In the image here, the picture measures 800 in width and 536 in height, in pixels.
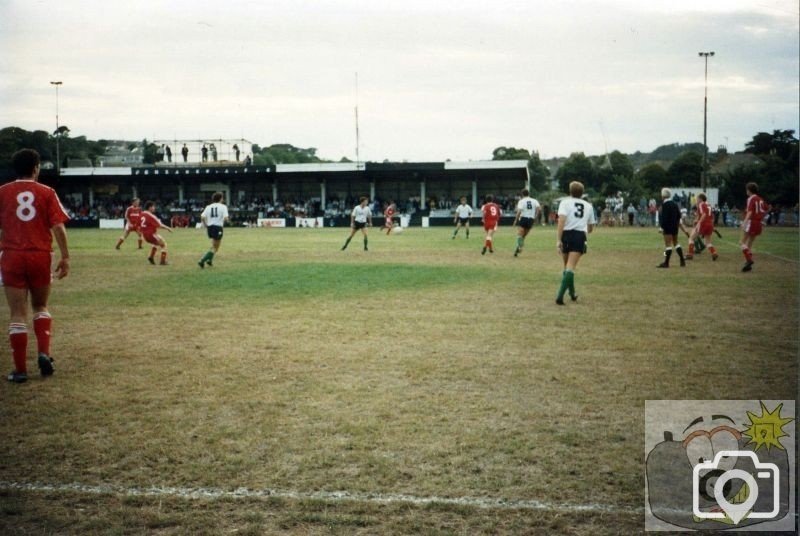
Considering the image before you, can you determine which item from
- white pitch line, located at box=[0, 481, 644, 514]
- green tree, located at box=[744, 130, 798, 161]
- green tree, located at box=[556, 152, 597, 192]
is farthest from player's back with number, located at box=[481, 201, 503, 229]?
green tree, located at box=[556, 152, 597, 192]

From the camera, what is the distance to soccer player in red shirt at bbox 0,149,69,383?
277 inches

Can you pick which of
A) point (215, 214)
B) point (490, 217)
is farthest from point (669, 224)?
point (215, 214)

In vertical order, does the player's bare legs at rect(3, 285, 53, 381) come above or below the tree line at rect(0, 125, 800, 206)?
below

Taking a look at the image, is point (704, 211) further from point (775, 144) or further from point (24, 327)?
point (775, 144)

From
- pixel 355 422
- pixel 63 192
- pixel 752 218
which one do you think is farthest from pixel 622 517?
pixel 63 192

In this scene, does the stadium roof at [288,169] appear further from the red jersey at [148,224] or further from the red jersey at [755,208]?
the red jersey at [755,208]

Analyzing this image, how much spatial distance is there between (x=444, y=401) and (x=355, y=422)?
3.23 feet

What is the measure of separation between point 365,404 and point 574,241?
7.29 m

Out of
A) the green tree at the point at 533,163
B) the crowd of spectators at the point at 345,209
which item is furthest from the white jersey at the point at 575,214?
the green tree at the point at 533,163

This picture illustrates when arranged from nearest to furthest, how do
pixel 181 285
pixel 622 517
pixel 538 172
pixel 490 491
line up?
pixel 622 517 → pixel 490 491 → pixel 181 285 → pixel 538 172

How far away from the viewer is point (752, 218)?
18203 millimetres

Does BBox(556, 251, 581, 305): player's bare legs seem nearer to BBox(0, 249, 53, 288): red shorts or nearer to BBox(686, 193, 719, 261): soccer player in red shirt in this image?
BBox(0, 249, 53, 288): red shorts

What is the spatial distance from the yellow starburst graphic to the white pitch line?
56.5 inches

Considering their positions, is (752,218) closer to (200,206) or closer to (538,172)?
(200,206)
